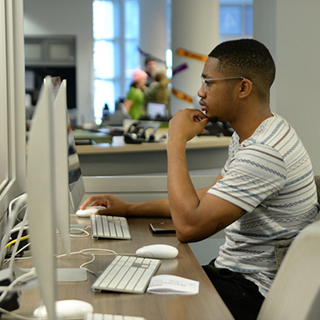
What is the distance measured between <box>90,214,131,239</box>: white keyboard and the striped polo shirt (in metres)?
0.37

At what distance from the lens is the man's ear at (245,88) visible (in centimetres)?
147

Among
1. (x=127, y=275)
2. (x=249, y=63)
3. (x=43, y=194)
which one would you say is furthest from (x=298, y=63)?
(x=43, y=194)

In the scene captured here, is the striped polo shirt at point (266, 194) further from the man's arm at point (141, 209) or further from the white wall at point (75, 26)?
the white wall at point (75, 26)

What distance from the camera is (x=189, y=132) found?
160cm

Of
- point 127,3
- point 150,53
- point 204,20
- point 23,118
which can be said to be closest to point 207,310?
point 23,118

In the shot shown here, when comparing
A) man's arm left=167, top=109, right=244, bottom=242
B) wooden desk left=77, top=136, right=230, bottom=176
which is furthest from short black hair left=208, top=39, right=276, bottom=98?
wooden desk left=77, top=136, right=230, bottom=176

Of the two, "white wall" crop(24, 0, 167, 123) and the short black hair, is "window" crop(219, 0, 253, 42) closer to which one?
"white wall" crop(24, 0, 167, 123)

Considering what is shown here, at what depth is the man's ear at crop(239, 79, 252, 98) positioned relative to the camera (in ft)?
4.83

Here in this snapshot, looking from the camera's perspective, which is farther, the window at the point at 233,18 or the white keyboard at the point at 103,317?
the window at the point at 233,18

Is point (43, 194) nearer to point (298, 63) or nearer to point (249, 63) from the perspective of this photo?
point (249, 63)

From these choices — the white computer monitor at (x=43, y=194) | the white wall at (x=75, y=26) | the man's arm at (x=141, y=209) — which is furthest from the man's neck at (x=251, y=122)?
the white wall at (x=75, y=26)

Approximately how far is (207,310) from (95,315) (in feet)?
0.77

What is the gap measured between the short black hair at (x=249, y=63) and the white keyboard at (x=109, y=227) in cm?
66

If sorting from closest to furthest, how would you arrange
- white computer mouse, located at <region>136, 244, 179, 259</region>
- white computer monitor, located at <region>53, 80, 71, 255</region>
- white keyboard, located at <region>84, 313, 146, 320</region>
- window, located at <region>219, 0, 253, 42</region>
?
white keyboard, located at <region>84, 313, 146, 320</region> < white computer monitor, located at <region>53, 80, 71, 255</region> < white computer mouse, located at <region>136, 244, 179, 259</region> < window, located at <region>219, 0, 253, 42</region>
